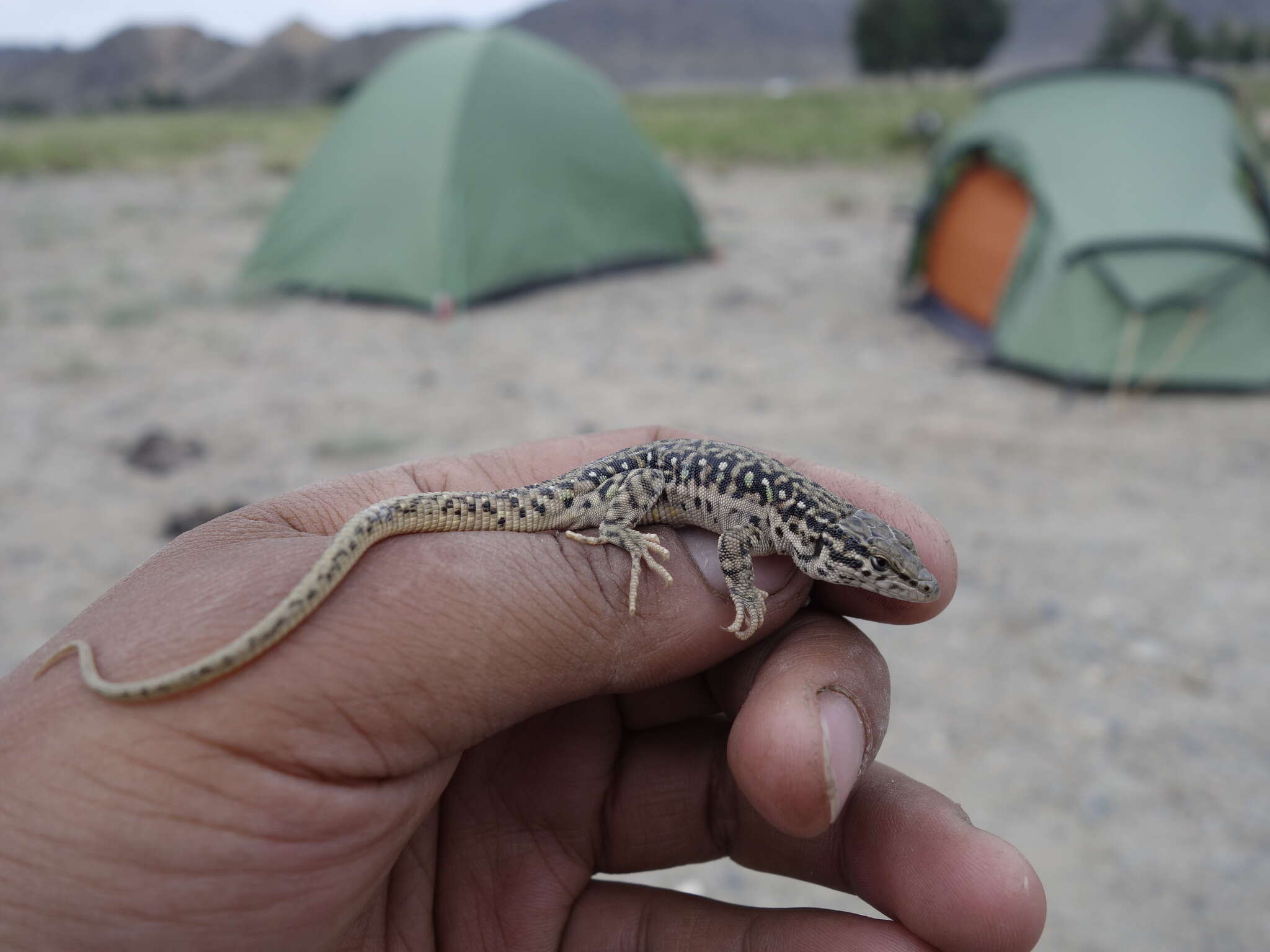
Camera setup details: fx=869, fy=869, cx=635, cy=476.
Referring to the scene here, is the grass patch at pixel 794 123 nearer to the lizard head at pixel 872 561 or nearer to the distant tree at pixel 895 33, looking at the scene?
the distant tree at pixel 895 33

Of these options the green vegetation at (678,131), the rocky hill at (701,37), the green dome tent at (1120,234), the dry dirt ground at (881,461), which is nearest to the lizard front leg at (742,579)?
the dry dirt ground at (881,461)

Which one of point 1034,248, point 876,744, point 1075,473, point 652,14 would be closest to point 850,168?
point 1034,248

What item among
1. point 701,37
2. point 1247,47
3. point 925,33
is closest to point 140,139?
point 925,33

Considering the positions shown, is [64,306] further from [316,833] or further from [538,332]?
[316,833]

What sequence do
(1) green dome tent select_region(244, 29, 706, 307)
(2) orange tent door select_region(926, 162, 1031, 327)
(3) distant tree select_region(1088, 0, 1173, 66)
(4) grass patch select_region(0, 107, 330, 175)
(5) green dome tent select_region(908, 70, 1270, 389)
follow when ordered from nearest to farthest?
(5) green dome tent select_region(908, 70, 1270, 389) < (2) orange tent door select_region(926, 162, 1031, 327) < (1) green dome tent select_region(244, 29, 706, 307) < (4) grass patch select_region(0, 107, 330, 175) < (3) distant tree select_region(1088, 0, 1173, 66)

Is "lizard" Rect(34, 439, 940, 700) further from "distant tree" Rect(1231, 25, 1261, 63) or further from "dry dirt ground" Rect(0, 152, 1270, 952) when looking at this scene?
"distant tree" Rect(1231, 25, 1261, 63)

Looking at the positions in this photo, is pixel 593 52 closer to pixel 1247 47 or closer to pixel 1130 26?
pixel 1130 26

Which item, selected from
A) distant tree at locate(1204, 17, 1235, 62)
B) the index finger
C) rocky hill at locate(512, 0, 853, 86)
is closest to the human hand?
the index finger
